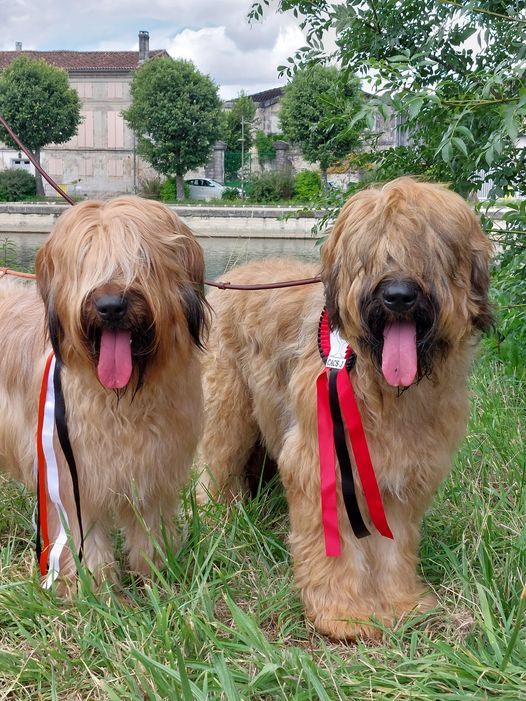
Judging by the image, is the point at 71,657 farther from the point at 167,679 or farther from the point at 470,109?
the point at 470,109

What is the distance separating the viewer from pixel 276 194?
158 ft

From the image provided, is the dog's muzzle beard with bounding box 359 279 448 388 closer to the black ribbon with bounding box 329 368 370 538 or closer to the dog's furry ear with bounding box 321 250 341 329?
the dog's furry ear with bounding box 321 250 341 329

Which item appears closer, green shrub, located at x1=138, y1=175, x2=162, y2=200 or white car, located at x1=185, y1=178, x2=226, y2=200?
green shrub, located at x1=138, y1=175, x2=162, y2=200

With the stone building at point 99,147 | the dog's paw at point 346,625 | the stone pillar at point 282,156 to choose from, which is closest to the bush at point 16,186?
the stone building at point 99,147

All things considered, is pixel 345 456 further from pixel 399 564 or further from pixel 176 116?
pixel 176 116

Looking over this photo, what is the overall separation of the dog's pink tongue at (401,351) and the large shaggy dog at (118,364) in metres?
0.79

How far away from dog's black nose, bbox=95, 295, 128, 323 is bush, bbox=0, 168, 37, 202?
157 feet

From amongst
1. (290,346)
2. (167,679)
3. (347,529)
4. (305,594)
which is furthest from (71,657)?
(290,346)

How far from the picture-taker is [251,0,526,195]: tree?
11.6ft

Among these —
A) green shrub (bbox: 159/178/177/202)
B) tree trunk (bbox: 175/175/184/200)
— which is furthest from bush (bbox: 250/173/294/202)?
green shrub (bbox: 159/178/177/202)

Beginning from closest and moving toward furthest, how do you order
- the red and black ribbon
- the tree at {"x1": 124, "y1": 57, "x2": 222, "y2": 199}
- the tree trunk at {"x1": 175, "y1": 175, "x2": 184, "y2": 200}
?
the red and black ribbon, the tree at {"x1": 124, "y1": 57, "x2": 222, "y2": 199}, the tree trunk at {"x1": 175, "y1": 175, "x2": 184, "y2": 200}

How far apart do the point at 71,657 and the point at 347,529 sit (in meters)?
1.19

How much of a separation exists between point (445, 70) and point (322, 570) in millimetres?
3529

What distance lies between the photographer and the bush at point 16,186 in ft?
156
